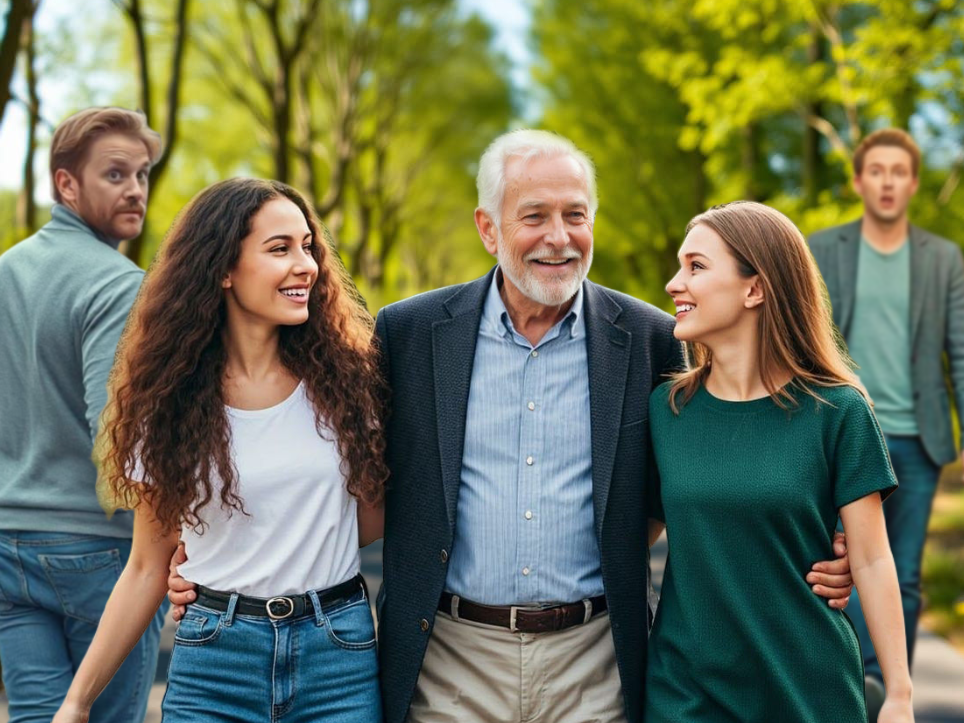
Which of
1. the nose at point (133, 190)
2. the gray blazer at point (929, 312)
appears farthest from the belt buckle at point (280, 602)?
the gray blazer at point (929, 312)

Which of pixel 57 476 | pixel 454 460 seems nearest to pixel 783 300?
pixel 454 460

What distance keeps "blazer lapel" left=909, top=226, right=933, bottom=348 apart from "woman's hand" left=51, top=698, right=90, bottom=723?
441cm

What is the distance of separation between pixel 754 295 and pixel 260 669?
1.61m

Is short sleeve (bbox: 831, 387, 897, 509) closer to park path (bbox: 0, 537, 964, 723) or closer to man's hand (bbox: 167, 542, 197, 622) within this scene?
man's hand (bbox: 167, 542, 197, 622)

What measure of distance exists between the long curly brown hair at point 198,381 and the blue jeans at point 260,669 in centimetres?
29

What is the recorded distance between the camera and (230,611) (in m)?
3.22

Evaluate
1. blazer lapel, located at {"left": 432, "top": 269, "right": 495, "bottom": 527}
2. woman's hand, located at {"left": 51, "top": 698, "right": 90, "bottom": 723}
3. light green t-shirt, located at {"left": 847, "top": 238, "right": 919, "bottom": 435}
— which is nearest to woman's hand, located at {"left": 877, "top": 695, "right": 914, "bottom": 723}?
blazer lapel, located at {"left": 432, "top": 269, "right": 495, "bottom": 527}

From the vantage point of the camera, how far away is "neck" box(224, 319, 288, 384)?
11.3 feet

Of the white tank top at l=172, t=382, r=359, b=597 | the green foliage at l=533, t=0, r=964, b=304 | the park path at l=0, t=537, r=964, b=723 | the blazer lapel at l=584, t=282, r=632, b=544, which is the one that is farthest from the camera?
the green foliage at l=533, t=0, r=964, b=304

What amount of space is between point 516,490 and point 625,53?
963 inches

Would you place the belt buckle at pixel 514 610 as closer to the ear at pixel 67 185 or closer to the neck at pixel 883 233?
the ear at pixel 67 185

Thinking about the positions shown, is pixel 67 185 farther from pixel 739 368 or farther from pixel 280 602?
pixel 739 368

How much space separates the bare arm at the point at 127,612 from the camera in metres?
3.34

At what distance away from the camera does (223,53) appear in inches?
1041
